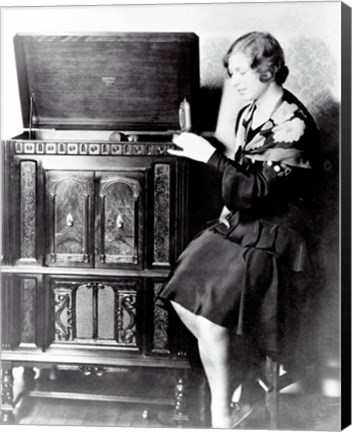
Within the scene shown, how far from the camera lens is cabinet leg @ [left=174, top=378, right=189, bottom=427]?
3.96m

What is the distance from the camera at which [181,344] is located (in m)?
3.96

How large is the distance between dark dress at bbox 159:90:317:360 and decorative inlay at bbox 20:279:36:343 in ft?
2.27

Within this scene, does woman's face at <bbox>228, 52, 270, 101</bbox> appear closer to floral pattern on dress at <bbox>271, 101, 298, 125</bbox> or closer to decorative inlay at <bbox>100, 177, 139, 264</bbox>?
floral pattern on dress at <bbox>271, 101, 298, 125</bbox>

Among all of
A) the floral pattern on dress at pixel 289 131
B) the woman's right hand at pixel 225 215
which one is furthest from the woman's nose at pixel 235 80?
the woman's right hand at pixel 225 215

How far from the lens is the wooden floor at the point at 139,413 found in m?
3.95

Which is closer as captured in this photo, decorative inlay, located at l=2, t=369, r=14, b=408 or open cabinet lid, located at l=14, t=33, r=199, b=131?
open cabinet lid, located at l=14, t=33, r=199, b=131

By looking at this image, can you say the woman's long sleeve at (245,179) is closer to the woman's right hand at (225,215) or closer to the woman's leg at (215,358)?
the woman's right hand at (225,215)

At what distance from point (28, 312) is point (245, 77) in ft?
4.47

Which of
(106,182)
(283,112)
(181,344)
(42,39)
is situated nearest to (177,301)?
(181,344)

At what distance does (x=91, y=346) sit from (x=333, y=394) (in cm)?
104

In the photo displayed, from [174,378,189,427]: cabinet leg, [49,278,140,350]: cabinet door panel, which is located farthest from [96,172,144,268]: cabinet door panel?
[174,378,189,427]: cabinet leg

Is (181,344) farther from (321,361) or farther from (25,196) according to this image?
(25,196)

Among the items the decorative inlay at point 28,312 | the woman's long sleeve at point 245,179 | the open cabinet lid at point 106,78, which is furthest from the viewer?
the decorative inlay at point 28,312

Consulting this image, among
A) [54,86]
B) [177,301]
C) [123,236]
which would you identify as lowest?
[177,301]
